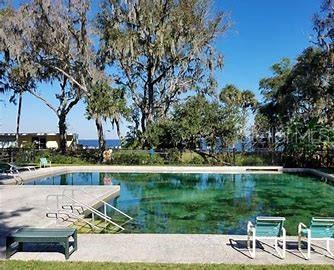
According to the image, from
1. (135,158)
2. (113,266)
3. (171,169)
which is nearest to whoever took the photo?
(113,266)

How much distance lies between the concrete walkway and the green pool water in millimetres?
2070

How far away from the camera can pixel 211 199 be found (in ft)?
47.6

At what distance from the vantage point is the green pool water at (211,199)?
10.5 metres

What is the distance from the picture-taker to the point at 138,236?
774 cm

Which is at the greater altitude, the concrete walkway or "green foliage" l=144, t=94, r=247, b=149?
"green foliage" l=144, t=94, r=247, b=149

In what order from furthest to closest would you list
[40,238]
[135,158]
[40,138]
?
[40,138], [135,158], [40,238]

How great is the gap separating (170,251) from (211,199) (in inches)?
311

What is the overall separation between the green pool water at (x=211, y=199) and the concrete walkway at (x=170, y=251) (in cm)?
207

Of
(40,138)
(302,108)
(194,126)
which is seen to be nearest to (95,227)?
(194,126)

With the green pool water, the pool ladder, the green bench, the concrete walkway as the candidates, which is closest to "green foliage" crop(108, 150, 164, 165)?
the green pool water

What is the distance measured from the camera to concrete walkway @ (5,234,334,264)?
6336 mm

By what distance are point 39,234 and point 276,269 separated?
11.7 feet

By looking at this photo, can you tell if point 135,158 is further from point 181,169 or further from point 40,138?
point 40,138

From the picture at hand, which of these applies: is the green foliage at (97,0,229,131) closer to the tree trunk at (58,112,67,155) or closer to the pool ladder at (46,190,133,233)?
the tree trunk at (58,112,67,155)
